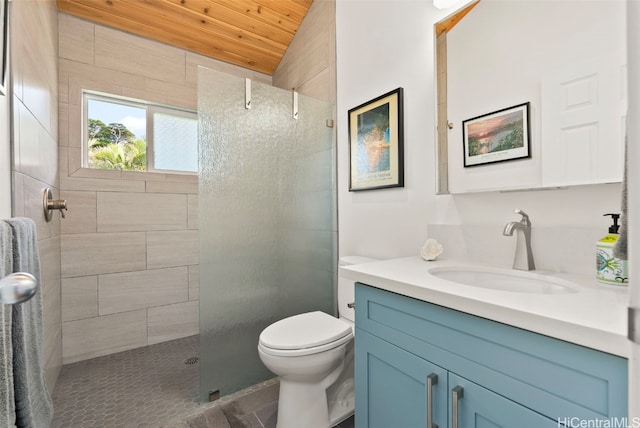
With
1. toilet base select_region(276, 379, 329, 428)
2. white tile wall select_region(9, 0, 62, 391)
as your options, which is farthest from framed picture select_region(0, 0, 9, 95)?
toilet base select_region(276, 379, 329, 428)

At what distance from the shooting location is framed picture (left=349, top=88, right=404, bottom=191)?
1.72 m

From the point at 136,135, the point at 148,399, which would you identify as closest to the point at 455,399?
the point at 148,399

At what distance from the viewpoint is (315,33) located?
7.91 feet

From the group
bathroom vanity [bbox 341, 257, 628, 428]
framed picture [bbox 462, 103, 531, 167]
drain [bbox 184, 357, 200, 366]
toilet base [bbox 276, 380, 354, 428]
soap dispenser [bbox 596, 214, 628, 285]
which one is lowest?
drain [bbox 184, 357, 200, 366]

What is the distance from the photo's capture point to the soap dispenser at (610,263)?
0.86 meters

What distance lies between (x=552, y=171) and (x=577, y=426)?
0.85 m

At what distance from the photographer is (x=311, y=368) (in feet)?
4.35

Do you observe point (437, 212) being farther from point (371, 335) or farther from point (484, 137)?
point (371, 335)

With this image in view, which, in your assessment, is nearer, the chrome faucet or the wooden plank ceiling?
the chrome faucet

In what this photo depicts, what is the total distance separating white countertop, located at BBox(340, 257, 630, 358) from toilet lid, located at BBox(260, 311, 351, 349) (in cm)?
48

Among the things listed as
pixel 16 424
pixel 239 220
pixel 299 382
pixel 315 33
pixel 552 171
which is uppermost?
pixel 315 33

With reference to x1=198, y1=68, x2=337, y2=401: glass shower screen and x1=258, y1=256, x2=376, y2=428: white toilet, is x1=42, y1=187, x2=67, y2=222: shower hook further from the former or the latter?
x1=258, y1=256, x2=376, y2=428: white toilet

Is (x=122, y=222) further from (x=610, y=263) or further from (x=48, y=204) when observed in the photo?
(x=610, y=263)

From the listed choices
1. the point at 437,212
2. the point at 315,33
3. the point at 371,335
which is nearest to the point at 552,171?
the point at 437,212
